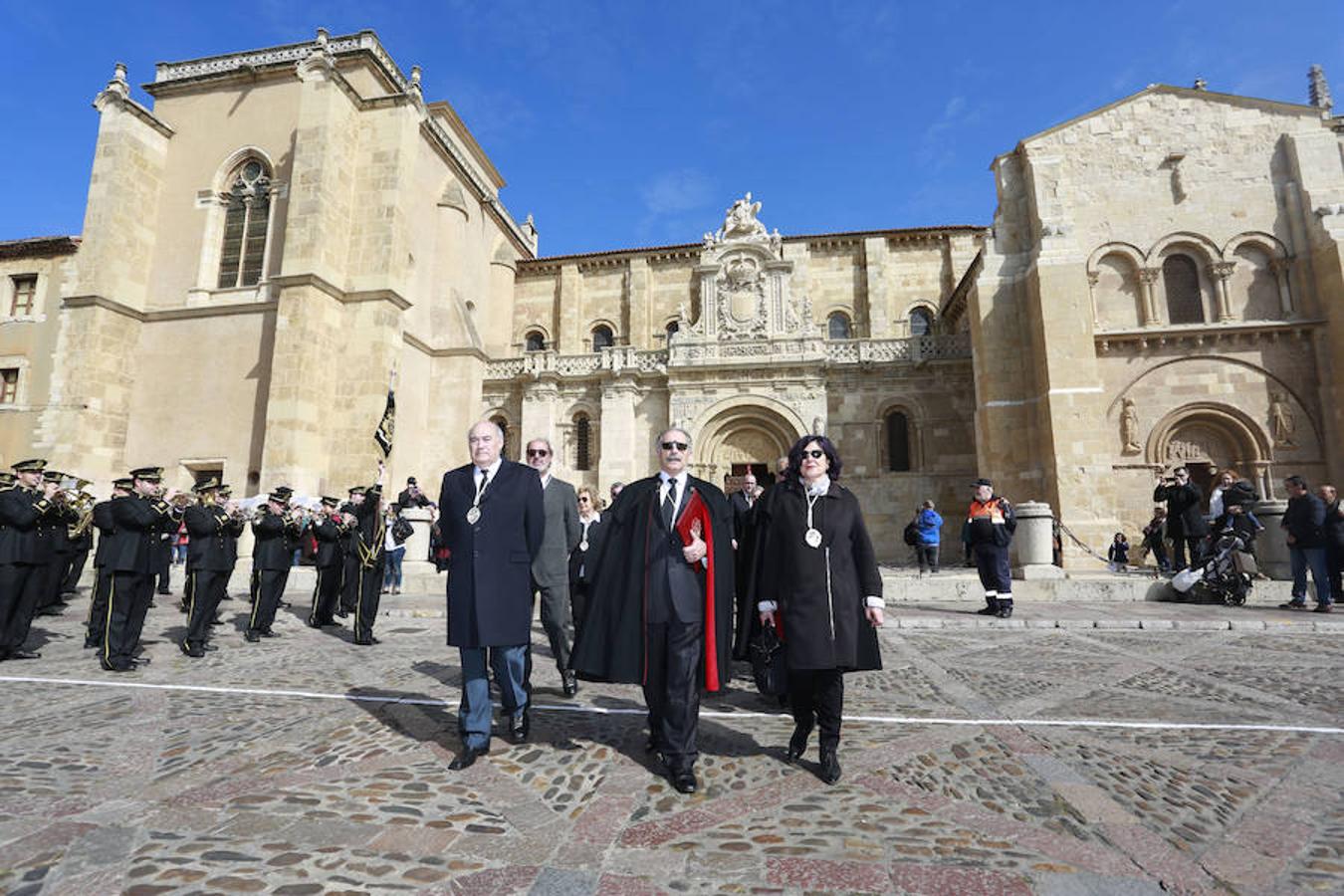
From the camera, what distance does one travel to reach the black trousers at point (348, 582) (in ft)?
27.6

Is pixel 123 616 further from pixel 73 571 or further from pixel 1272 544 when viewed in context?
pixel 1272 544

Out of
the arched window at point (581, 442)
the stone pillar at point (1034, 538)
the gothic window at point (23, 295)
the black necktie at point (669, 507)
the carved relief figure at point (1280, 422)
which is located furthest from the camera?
the arched window at point (581, 442)

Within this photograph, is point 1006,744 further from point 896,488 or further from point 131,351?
point 131,351

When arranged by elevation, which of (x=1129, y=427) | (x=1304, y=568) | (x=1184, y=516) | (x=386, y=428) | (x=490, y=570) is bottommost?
(x=1304, y=568)

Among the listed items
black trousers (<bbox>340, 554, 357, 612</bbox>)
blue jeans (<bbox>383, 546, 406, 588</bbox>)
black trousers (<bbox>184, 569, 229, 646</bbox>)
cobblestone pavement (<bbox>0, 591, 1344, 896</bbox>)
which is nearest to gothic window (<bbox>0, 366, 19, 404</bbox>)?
blue jeans (<bbox>383, 546, 406, 588</bbox>)

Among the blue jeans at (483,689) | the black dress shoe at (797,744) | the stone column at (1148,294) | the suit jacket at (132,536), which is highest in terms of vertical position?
the stone column at (1148,294)

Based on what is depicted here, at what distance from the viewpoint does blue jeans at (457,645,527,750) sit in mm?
3406

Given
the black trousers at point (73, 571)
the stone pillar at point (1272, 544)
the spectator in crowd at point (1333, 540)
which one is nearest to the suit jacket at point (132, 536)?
the black trousers at point (73, 571)

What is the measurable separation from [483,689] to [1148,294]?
21192mm

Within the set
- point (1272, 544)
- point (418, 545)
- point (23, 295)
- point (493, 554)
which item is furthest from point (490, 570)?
point (23, 295)

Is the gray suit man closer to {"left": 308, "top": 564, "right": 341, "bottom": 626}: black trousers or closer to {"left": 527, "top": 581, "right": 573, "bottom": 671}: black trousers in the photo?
{"left": 527, "top": 581, "right": 573, "bottom": 671}: black trousers

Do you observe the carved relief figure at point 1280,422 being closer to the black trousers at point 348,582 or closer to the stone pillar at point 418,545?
the stone pillar at point 418,545

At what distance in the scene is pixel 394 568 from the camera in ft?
40.7

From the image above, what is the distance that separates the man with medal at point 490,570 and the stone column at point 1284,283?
22623 mm
